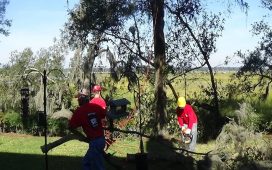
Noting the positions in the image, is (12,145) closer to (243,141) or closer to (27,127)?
(27,127)

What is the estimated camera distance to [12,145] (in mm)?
15617

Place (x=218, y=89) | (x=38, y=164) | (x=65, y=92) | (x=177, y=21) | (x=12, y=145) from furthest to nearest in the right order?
(x=65, y=92)
(x=218, y=89)
(x=177, y=21)
(x=12, y=145)
(x=38, y=164)

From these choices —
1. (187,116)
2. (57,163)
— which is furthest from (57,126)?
(187,116)

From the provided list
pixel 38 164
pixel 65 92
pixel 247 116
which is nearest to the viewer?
pixel 247 116

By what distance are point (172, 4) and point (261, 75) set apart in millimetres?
4697

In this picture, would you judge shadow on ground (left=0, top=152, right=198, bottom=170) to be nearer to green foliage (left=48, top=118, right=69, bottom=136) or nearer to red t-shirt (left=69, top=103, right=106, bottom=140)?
red t-shirt (left=69, top=103, right=106, bottom=140)

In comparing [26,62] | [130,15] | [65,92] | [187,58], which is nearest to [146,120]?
[187,58]

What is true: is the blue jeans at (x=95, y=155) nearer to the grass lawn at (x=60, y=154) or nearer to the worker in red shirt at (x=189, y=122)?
the grass lawn at (x=60, y=154)

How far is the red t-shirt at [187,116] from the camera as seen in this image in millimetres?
11570

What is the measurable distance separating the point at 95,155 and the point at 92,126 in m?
0.47

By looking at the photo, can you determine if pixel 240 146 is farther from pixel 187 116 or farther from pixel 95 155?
pixel 95 155

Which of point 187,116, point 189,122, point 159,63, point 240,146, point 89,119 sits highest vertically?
point 159,63

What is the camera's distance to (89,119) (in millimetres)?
8258

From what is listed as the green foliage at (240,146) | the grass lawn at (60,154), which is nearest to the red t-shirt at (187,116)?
the grass lawn at (60,154)
